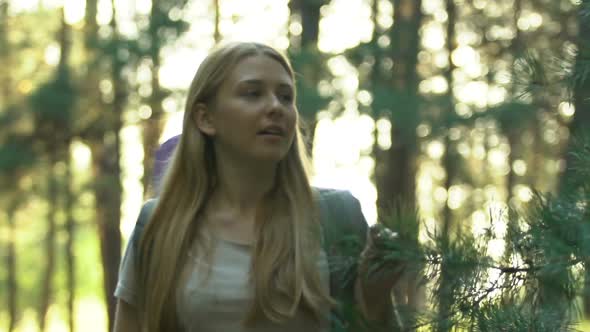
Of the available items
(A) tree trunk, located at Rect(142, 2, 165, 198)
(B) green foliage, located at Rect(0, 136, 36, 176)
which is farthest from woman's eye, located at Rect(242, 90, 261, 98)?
(B) green foliage, located at Rect(0, 136, 36, 176)

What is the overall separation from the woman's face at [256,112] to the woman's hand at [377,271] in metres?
0.82

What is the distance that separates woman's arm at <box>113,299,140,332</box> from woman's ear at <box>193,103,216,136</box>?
452 mm

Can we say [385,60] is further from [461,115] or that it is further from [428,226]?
[428,226]

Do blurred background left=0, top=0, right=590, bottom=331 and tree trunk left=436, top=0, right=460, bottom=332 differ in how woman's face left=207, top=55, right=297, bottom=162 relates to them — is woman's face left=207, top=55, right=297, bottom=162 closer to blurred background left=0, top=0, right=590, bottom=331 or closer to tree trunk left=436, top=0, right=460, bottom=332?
tree trunk left=436, top=0, right=460, bottom=332

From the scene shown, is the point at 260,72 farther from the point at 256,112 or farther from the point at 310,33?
the point at 310,33

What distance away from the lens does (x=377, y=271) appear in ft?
4.80

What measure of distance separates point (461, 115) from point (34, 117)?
4939 millimetres

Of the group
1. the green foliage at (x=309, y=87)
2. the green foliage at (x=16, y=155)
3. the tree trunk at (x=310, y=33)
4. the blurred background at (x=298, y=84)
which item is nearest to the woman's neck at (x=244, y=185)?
the blurred background at (x=298, y=84)

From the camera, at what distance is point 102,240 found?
41.4 feet

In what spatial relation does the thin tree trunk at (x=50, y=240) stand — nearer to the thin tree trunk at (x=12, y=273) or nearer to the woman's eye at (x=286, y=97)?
the thin tree trunk at (x=12, y=273)

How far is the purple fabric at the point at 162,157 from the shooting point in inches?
109

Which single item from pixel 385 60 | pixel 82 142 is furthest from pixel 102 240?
pixel 385 60

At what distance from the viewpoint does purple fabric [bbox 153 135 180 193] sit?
2766 mm

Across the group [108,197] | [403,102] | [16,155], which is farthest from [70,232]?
[403,102]
